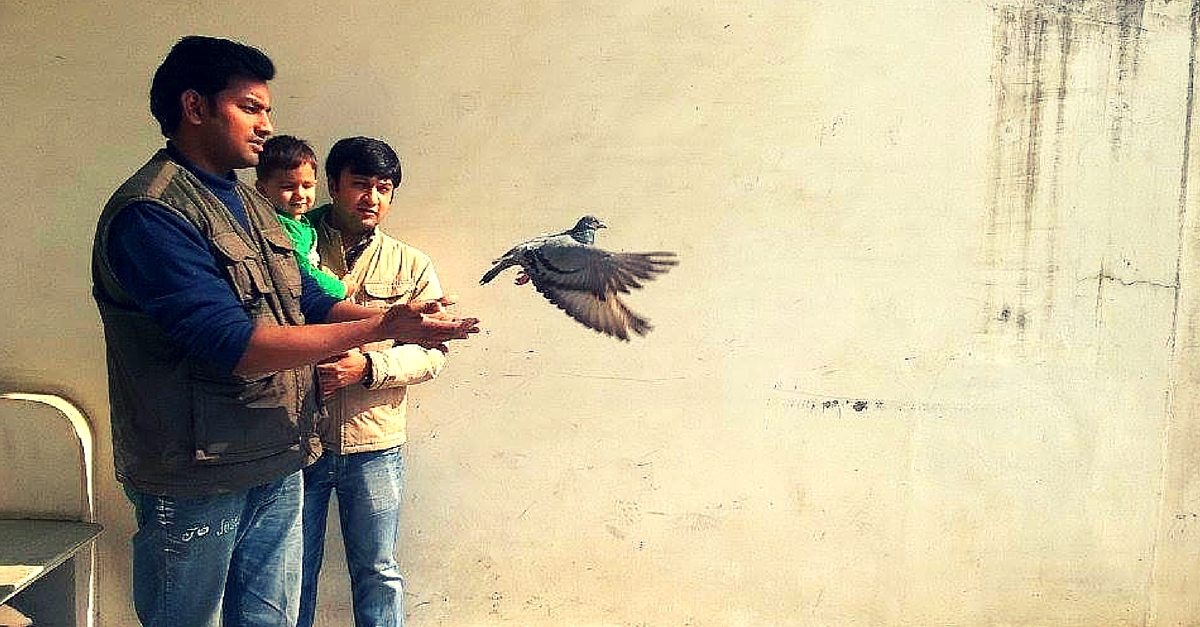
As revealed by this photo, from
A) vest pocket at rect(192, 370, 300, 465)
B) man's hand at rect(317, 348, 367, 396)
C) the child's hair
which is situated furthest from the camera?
the child's hair

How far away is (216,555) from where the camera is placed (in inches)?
63.8

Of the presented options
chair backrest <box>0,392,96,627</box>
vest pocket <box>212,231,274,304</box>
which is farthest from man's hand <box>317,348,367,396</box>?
chair backrest <box>0,392,96,627</box>

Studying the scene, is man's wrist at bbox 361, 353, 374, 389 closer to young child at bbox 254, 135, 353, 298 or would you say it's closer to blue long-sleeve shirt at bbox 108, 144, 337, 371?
young child at bbox 254, 135, 353, 298

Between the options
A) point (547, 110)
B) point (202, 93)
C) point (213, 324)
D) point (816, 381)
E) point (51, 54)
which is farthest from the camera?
point (816, 381)

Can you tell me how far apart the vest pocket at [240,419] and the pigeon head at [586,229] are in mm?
840

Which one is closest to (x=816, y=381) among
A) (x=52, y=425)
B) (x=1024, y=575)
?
(x=1024, y=575)

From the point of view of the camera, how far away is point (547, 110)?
2.24 metres

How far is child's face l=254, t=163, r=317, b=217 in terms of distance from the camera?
6.72 feet

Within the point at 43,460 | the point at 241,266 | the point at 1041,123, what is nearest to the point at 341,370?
the point at 241,266

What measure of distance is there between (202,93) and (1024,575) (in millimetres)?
2279

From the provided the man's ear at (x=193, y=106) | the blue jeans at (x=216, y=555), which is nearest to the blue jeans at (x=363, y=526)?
the blue jeans at (x=216, y=555)

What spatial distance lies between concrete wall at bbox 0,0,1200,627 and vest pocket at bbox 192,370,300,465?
2.11 feet

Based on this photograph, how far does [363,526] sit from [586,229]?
0.86m

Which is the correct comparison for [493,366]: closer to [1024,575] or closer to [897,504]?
[897,504]
